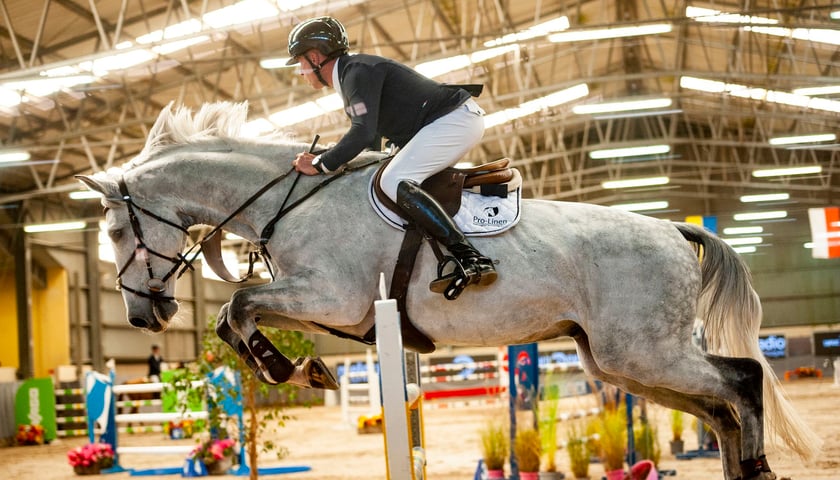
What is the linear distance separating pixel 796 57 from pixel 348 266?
10391 mm

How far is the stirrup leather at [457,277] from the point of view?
104 inches

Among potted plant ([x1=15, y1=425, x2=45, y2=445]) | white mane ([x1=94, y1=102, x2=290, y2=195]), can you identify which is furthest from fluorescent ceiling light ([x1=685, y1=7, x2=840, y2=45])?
potted plant ([x1=15, y1=425, x2=45, y2=445])

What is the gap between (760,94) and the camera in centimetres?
1187

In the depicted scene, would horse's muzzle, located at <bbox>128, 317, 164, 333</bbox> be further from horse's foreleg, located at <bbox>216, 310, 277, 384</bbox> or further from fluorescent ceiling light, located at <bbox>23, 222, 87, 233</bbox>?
fluorescent ceiling light, located at <bbox>23, 222, 87, 233</bbox>

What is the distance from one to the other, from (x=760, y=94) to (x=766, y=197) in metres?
3.28

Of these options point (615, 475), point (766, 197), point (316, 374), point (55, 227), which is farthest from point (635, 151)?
point (316, 374)

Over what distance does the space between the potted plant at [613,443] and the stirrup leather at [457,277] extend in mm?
4013

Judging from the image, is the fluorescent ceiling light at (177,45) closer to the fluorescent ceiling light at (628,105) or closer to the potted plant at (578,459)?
the fluorescent ceiling light at (628,105)

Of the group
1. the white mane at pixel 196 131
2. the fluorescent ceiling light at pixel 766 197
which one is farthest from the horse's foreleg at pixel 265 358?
the fluorescent ceiling light at pixel 766 197

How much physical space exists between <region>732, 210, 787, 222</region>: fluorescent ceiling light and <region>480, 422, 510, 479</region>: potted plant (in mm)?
3794

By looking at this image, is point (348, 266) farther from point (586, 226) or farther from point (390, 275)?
point (586, 226)

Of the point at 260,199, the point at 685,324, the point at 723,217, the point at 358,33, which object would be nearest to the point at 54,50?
the point at 358,33

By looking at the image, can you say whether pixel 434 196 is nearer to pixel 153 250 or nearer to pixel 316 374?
pixel 316 374

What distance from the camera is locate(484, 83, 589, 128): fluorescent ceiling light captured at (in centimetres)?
1307
